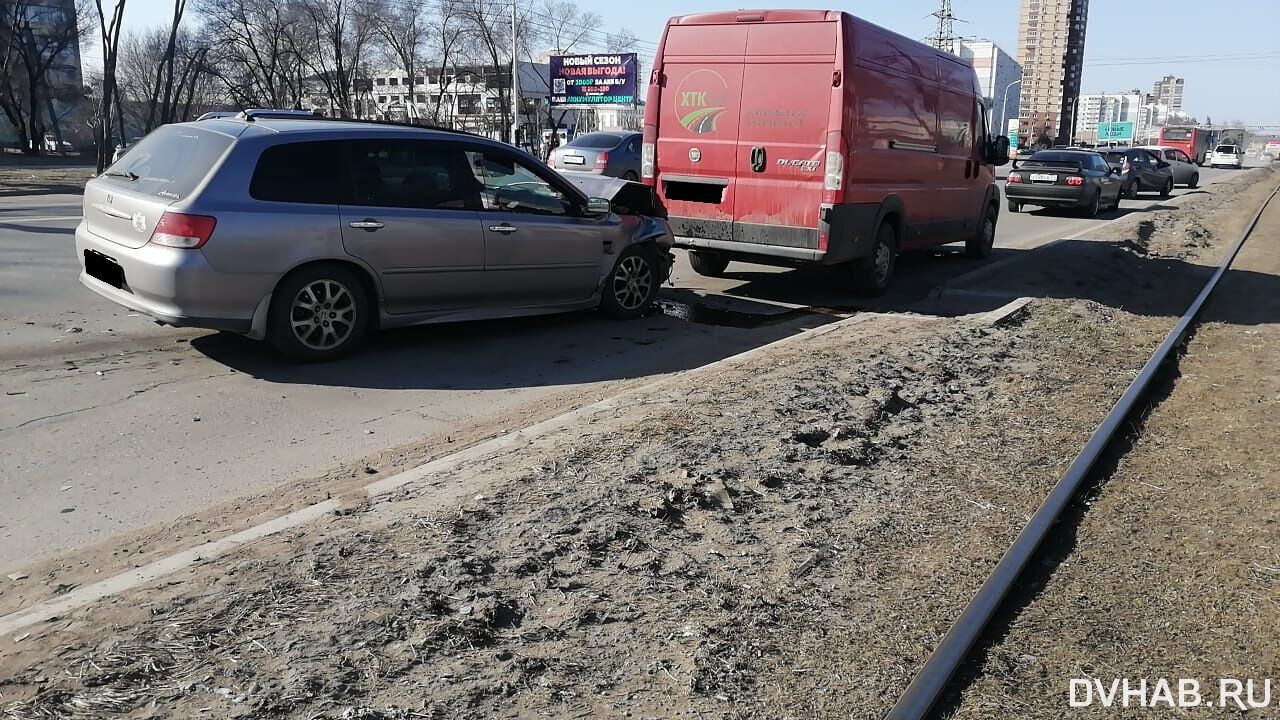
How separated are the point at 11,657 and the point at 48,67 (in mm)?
69773

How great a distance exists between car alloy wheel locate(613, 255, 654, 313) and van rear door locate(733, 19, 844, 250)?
4.45 feet

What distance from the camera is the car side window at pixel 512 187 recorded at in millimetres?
7492

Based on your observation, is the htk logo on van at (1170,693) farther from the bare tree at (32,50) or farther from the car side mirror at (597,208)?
the bare tree at (32,50)

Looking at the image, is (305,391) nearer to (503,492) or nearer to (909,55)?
(503,492)

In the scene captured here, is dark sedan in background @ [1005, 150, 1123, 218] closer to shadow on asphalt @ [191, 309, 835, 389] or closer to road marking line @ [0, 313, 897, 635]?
shadow on asphalt @ [191, 309, 835, 389]

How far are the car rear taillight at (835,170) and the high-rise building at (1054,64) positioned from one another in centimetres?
16070

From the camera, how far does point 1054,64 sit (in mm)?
160500

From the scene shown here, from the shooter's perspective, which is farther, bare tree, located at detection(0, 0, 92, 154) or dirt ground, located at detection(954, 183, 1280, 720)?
bare tree, located at detection(0, 0, 92, 154)

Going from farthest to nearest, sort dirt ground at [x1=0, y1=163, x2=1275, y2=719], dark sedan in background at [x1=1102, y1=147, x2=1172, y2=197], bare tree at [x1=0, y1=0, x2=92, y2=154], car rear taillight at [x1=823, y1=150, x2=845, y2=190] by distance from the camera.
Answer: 1. bare tree at [x1=0, y1=0, x2=92, y2=154]
2. dark sedan in background at [x1=1102, y1=147, x2=1172, y2=197]
3. car rear taillight at [x1=823, y1=150, x2=845, y2=190]
4. dirt ground at [x1=0, y1=163, x2=1275, y2=719]

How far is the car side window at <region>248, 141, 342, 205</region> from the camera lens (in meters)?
6.37

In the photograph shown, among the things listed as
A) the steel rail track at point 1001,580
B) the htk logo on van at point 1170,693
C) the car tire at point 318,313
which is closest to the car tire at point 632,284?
the car tire at point 318,313

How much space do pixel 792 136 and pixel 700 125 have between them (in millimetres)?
1085

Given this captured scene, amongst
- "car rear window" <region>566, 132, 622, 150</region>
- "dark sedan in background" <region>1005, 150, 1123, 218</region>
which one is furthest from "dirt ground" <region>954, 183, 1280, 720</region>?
"car rear window" <region>566, 132, 622, 150</region>

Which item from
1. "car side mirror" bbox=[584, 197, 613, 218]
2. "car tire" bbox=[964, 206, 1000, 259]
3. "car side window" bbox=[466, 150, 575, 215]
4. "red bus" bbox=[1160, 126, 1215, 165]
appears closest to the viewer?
"car side window" bbox=[466, 150, 575, 215]
